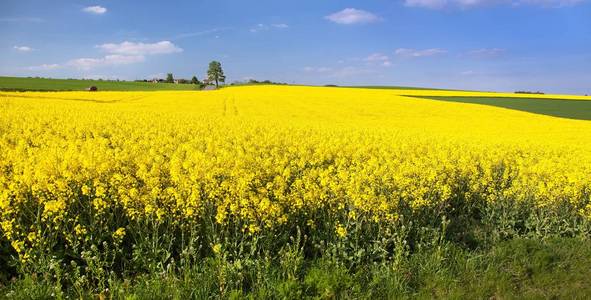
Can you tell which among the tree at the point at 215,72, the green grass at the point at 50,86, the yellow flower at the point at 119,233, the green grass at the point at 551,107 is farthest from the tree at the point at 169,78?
the yellow flower at the point at 119,233

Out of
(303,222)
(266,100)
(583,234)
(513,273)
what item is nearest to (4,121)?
(303,222)

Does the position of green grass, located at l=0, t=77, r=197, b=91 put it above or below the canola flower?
above

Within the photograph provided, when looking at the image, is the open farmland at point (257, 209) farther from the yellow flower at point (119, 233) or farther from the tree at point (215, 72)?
the tree at point (215, 72)

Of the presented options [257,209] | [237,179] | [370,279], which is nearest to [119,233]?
[257,209]

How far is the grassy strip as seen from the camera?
444cm

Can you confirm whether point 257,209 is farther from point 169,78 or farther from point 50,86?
point 169,78

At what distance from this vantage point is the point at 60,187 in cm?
530

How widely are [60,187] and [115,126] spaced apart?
26.5 feet

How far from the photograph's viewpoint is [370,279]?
514cm

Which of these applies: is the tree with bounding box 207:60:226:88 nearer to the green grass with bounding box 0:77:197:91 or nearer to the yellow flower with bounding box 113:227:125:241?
the green grass with bounding box 0:77:197:91

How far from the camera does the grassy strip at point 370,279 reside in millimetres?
4441

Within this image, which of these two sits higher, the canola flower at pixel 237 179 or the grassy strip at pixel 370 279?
the canola flower at pixel 237 179

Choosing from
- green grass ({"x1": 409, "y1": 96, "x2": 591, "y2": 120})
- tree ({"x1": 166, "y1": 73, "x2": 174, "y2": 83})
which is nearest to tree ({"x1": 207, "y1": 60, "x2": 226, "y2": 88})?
tree ({"x1": 166, "y1": 73, "x2": 174, "y2": 83})

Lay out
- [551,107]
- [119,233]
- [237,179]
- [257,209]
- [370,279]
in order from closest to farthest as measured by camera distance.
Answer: [119,233] < [370,279] < [257,209] < [237,179] < [551,107]
